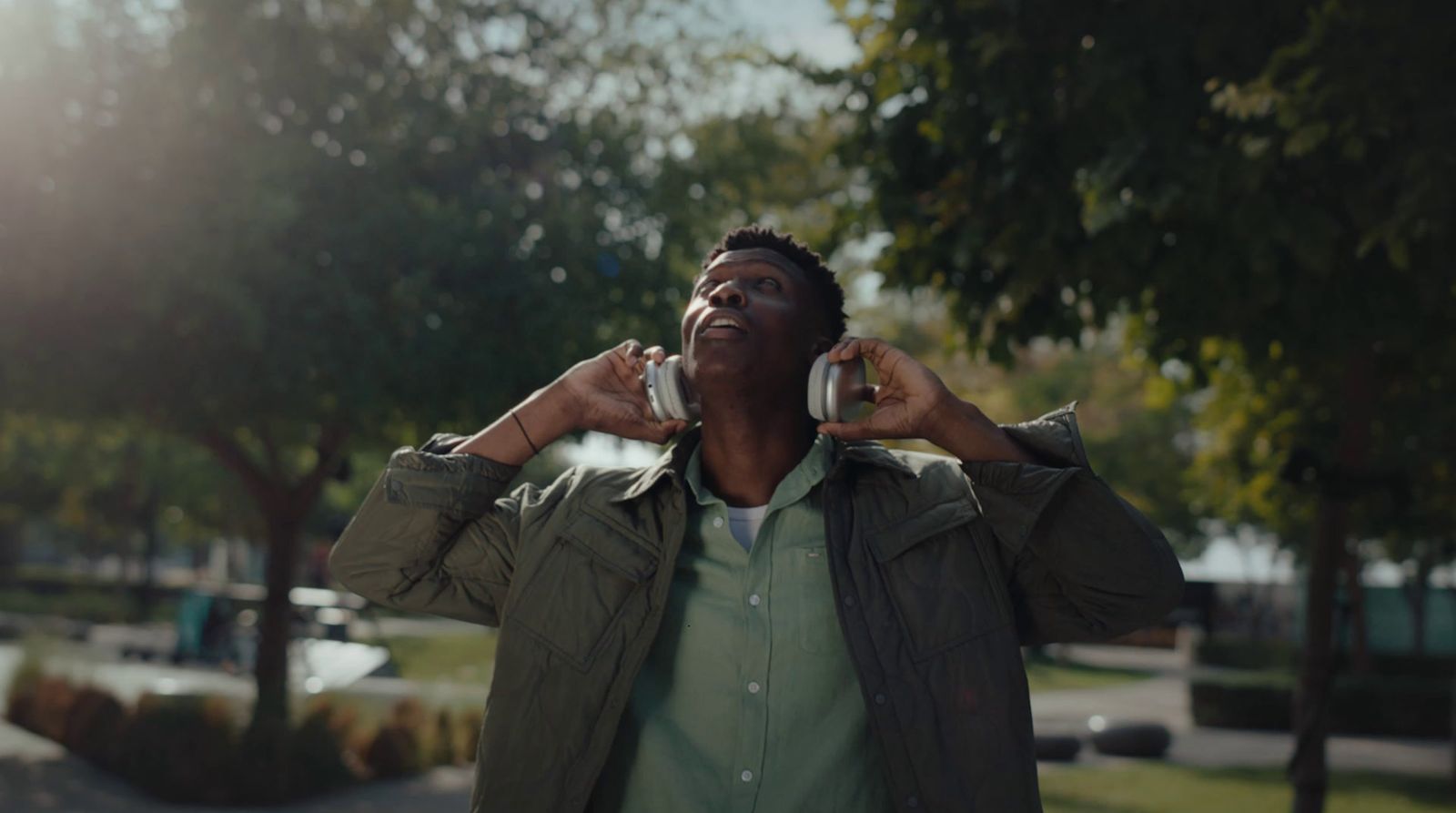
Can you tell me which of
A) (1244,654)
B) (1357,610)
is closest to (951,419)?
(1357,610)

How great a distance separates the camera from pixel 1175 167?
19.4ft

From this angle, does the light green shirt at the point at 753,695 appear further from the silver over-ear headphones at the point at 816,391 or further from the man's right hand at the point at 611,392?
the man's right hand at the point at 611,392

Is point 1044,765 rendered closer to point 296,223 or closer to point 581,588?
point 296,223

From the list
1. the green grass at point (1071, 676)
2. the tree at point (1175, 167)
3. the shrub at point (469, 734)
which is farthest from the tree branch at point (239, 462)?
the green grass at point (1071, 676)

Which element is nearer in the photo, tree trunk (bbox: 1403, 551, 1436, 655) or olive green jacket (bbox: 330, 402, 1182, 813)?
olive green jacket (bbox: 330, 402, 1182, 813)

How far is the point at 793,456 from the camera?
2.99 metres

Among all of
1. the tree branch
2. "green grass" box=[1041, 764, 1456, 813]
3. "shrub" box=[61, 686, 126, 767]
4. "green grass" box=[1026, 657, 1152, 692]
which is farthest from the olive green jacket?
"green grass" box=[1026, 657, 1152, 692]

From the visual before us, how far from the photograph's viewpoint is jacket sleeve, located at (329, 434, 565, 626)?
294cm

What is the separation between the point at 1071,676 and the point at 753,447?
2914 centimetres

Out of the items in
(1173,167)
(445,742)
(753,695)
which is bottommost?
(445,742)

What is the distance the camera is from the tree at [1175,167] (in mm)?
5680

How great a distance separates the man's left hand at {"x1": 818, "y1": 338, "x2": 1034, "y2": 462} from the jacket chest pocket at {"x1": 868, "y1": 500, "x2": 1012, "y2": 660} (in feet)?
0.37

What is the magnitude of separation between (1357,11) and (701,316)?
3765 mm

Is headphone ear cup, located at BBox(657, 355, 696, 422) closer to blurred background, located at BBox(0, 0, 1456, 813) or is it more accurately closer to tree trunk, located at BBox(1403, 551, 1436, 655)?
blurred background, located at BBox(0, 0, 1456, 813)
